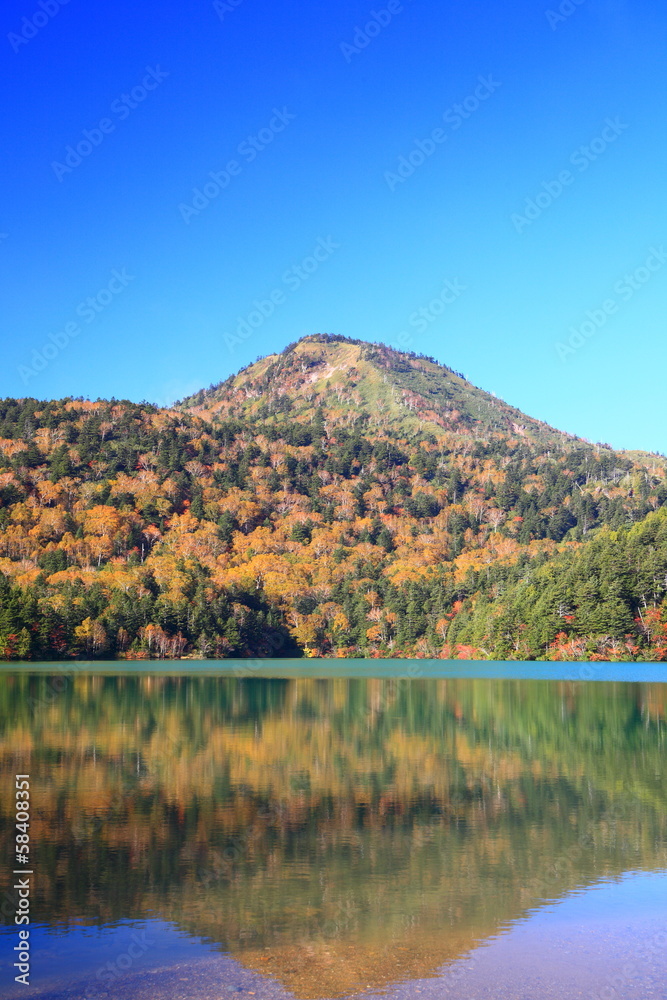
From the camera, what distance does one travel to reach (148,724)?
140ft

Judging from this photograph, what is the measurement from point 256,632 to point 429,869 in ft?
488

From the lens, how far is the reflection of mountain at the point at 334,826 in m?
14.4

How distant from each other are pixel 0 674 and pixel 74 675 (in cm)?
733

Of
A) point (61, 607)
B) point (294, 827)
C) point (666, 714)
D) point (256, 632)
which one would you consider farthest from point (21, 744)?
point (256, 632)

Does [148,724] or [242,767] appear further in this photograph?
[148,724]

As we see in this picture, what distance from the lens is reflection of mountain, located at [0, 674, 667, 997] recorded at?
14.4m

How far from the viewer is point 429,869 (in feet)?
57.1

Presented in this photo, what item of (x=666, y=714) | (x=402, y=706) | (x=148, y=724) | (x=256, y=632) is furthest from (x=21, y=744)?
(x=256, y=632)

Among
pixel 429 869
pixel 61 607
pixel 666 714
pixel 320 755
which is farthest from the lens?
pixel 61 607

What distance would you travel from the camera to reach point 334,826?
20.9m

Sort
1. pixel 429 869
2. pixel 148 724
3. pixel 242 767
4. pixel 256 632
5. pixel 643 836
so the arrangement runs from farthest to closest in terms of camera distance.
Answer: pixel 256 632 → pixel 148 724 → pixel 242 767 → pixel 643 836 → pixel 429 869

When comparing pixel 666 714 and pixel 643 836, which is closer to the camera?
pixel 643 836

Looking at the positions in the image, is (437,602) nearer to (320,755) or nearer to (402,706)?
(402,706)

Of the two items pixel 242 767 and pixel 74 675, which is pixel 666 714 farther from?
pixel 74 675
